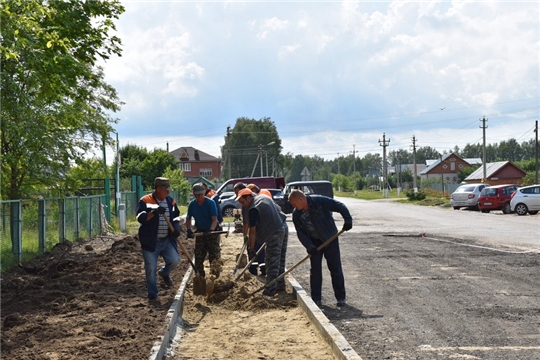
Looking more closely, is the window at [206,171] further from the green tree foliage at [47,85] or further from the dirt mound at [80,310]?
the dirt mound at [80,310]

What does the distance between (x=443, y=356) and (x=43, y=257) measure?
1247 centimetres

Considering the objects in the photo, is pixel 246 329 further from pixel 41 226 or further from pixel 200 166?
pixel 200 166

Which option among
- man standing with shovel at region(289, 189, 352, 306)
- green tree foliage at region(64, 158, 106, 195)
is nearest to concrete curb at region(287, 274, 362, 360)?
man standing with shovel at region(289, 189, 352, 306)

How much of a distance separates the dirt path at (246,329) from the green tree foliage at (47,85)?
5.02 m

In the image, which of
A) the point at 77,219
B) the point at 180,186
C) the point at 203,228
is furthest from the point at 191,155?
the point at 203,228

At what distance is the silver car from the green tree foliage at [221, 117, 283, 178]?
66785 mm

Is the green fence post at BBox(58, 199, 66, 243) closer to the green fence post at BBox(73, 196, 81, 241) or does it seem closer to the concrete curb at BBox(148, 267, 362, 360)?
the green fence post at BBox(73, 196, 81, 241)

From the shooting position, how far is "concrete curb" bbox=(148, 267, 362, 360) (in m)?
6.95

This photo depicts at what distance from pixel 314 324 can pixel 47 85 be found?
9257 mm

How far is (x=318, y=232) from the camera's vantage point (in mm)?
10375

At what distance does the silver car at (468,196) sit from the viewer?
40.5 m

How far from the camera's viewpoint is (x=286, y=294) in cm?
1127

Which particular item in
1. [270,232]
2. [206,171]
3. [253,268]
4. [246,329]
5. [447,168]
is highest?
[447,168]

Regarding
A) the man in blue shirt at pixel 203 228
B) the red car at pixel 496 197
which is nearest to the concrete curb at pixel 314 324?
the man in blue shirt at pixel 203 228
